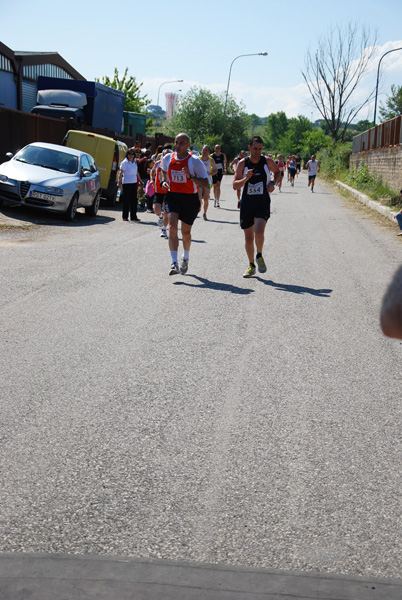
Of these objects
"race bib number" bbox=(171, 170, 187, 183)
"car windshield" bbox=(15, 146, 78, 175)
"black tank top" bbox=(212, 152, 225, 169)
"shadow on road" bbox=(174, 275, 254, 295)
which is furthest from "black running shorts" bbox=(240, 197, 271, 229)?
"black tank top" bbox=(212, 152, 225, 169)

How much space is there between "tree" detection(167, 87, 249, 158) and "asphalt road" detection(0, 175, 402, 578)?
7769cm

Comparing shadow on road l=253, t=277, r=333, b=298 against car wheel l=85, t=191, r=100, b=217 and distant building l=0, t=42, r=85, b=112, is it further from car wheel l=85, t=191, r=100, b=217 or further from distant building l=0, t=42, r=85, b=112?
distant building l=0, t=42, r=85, b=112

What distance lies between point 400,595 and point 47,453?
2.04 m

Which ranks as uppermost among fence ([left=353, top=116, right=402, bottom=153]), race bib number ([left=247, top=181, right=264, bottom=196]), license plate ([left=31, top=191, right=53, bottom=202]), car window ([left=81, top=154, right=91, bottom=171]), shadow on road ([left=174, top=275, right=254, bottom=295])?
fence ([left=353, top=116, right=402, bottom=153])

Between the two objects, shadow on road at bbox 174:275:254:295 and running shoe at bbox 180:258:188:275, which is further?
running shoe at bbox 180:258:188:275

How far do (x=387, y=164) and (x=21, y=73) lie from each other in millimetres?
20333

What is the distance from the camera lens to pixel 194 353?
6.27 meters

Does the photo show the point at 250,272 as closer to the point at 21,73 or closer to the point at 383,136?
the point at 383,136

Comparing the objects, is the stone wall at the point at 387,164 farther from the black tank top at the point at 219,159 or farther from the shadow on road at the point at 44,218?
the shadow on road at the point at 44,218

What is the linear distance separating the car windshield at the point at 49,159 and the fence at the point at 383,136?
494 inches

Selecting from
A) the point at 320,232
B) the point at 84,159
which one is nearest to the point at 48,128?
the point at 84,159

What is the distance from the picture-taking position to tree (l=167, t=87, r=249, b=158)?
8525cm

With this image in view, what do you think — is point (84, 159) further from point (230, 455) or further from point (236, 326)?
point (230, 455)

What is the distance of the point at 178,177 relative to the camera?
10070mm
